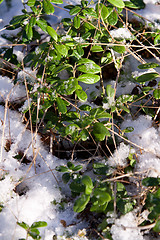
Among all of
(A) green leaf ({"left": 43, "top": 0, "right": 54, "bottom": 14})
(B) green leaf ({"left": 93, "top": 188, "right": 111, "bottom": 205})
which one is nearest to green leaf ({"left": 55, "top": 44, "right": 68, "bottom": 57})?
(A) green leaf ({"left": 43, "top": 0, "right": 54, "bottom": 14})

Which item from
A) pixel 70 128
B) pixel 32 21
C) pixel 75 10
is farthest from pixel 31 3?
pixel 70 128

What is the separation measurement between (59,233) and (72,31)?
1.09m

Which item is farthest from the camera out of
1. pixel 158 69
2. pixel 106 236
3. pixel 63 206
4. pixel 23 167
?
pixel 158 69

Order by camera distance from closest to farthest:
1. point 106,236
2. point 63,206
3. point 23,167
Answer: point 106,236 < point 63,206 < point 23,167

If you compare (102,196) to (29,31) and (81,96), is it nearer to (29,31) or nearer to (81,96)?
(81,96)

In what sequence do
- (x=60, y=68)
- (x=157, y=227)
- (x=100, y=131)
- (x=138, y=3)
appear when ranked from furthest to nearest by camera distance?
(x=138, y=3)
(x=60, y=68)
(x=100, y=131)
(x=157, y=227)

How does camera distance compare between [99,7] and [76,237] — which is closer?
[76,237]

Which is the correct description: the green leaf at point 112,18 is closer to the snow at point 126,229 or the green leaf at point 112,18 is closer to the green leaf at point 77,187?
the green leaf at point 77,187

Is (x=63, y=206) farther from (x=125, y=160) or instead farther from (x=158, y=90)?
(x=158, y=90)

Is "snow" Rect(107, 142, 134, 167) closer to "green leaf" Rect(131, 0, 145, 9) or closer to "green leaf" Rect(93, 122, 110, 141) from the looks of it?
"green leaf" Rect(93, 122, 110, 141)

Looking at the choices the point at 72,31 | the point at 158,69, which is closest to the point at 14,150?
the point at 72,31

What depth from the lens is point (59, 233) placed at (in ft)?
3.50

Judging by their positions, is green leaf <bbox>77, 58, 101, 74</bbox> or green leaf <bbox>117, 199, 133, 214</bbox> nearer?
green leaf <bbox>117, 199, 133, 214</bbox>

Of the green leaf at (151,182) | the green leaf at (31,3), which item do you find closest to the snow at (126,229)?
the green leaf at (151,182)
